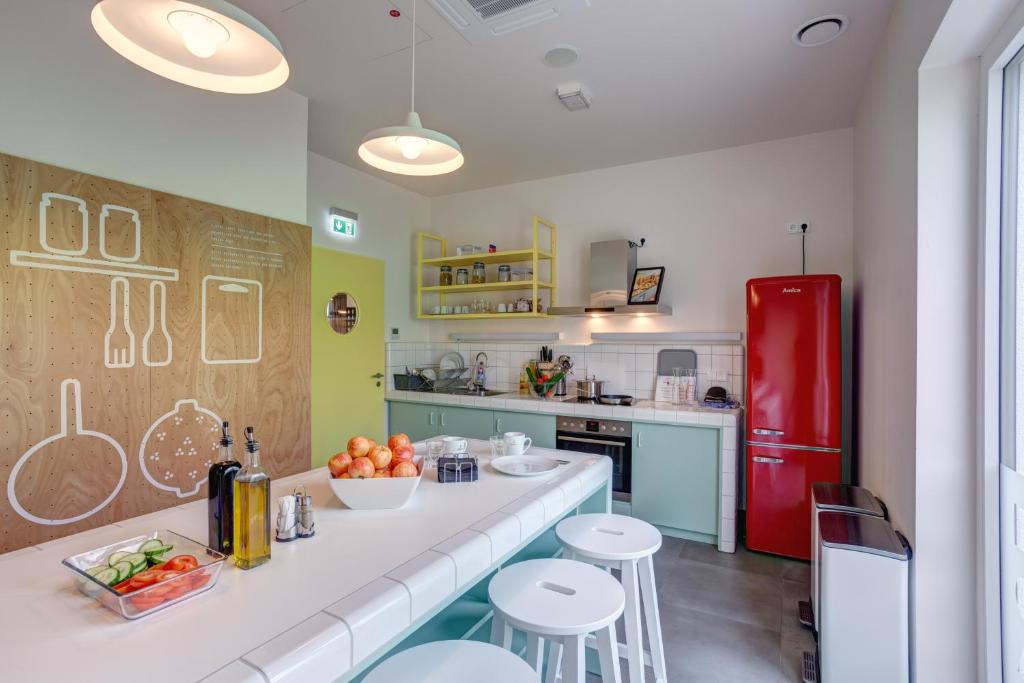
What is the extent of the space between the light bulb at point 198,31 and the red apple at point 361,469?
1039 mm

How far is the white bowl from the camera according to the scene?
52.7 inches

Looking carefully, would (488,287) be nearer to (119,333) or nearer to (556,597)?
(119,333)

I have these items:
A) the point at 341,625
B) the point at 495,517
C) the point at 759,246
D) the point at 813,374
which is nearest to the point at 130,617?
the point at 341,625

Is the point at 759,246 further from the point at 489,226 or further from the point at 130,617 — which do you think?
the point at 130,617

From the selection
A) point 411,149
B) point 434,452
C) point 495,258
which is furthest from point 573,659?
point 495,258

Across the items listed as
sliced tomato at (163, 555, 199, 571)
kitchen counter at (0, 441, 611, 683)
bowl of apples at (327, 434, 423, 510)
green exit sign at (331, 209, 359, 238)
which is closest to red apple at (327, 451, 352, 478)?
bowl of apples at (327, 434, 423, 510)

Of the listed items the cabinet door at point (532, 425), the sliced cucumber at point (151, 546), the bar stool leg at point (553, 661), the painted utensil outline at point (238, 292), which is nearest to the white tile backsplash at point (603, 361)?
the cabinet door at point (532, 425)

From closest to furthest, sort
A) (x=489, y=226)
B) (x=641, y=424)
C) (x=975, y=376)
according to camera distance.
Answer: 1. (x=975, y=376)
2. (x=641, y=424)
3. (x=489, y=226)

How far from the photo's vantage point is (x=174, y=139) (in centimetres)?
246

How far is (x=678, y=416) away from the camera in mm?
3244

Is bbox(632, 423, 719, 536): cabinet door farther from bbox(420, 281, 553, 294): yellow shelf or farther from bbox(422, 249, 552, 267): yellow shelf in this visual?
bbox(422, 249, 552, 267): yellow shelf

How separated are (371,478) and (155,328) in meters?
1.70

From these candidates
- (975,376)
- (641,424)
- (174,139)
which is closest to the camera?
(975,376)

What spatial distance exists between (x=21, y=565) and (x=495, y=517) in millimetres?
1003
